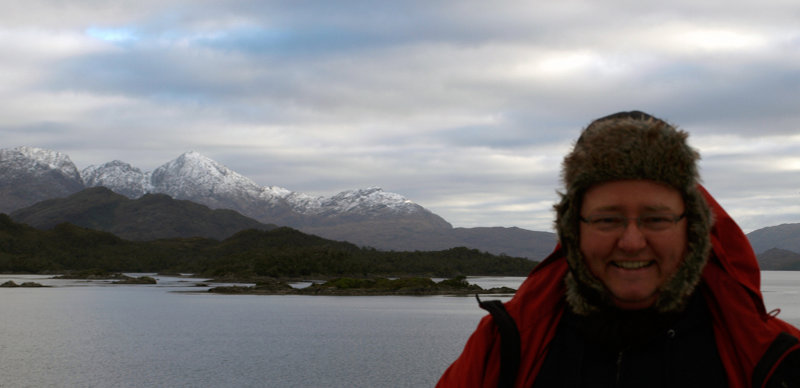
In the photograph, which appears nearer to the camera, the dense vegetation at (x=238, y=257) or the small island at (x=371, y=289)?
the small island at (x=371, y=289)

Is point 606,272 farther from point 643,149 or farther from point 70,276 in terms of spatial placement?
point 70,276

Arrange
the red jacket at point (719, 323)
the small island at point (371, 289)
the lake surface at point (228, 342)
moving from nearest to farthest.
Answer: the red jacket at point (719, 323) → the lake surface at point (228, 342) → the small island at point (371, 289)

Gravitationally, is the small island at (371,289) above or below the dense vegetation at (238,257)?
below

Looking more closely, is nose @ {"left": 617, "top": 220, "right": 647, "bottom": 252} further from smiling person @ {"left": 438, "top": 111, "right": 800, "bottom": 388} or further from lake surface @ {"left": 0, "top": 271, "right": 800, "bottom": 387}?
lake surface @ {"left": 0, "top": 271, "right": 800, "bottom": 387}

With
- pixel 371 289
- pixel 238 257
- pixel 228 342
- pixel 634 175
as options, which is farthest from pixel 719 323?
pixel 238 257

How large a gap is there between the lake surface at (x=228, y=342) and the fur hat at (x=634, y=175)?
31.1 meters

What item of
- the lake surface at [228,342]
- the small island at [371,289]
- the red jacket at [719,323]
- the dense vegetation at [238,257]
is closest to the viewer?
the red jacket at [719,323]

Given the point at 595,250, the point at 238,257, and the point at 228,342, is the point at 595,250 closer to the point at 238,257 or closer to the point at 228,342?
the point at 228,342

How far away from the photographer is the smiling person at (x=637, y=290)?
2.03 metres

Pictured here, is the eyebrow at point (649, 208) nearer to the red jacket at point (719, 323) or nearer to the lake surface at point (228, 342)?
the red jacket at point (719, 323)

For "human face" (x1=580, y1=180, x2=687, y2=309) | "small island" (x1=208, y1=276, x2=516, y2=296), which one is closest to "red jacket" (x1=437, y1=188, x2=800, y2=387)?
"human face" (x1=580, y1=180, x2=687, y2=309)

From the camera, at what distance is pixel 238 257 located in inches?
6019

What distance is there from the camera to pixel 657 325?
2.05 metres

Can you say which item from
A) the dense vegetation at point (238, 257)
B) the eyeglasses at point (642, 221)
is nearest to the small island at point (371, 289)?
the dense vegetation at point (238, 257)
